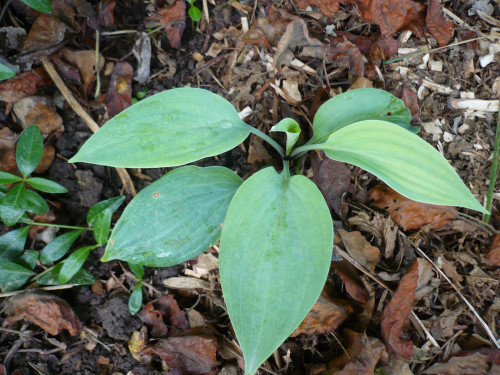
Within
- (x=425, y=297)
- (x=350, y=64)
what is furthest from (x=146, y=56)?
(x=425, y=297)

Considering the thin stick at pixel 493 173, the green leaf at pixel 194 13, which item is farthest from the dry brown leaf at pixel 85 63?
the thin stick at pixel 493 173

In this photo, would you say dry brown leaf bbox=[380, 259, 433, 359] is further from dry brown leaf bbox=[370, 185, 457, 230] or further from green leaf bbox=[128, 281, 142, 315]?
green leaf bbox=[128, 281, 142, 315]

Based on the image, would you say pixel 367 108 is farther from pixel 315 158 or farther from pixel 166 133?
pixel 166 133

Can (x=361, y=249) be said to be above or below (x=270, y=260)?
below

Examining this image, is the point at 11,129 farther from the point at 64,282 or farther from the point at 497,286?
the point at 497,286

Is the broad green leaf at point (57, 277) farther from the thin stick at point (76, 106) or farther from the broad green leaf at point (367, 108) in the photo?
the broad green leaf at point (367, 108)

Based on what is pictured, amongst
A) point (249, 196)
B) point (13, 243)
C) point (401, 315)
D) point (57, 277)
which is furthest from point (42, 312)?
point (401, 315)

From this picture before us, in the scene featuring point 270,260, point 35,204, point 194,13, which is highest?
point 194,13
